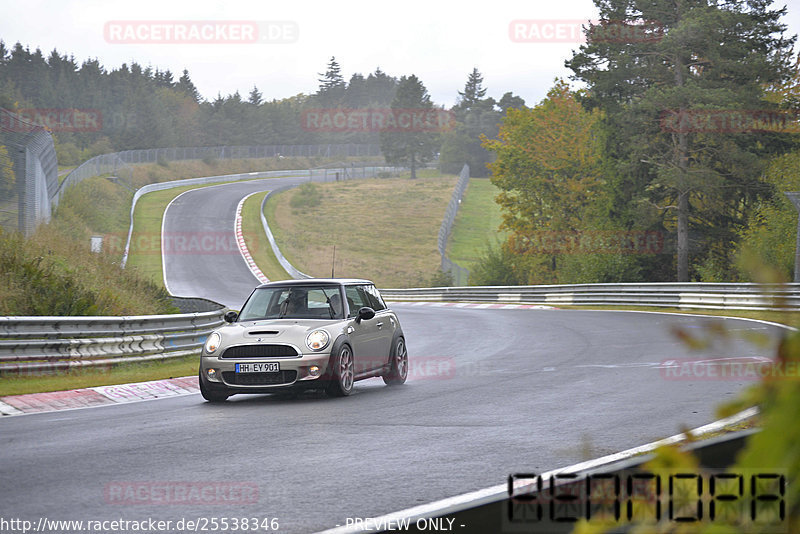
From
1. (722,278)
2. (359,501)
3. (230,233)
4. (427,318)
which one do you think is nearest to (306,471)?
(359,501)

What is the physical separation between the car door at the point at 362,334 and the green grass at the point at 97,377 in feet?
11.8

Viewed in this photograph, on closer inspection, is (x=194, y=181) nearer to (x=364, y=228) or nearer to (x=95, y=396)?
(x=364, y=228)

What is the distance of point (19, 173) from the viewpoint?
18984 millimetres

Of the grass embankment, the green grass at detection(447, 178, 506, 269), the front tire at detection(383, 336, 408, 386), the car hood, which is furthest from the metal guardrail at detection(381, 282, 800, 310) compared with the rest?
the green grass at detection(447, 178, 506, 269)

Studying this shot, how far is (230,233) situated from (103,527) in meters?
65.9

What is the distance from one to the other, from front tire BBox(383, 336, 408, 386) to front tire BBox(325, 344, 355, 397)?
140 centimetres

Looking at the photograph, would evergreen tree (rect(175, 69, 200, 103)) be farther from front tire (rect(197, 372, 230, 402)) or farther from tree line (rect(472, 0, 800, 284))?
front tire (rect(197, 372, 230, 402))

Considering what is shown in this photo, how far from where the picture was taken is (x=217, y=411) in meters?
11.2

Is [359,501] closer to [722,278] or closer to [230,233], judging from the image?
[722,278]

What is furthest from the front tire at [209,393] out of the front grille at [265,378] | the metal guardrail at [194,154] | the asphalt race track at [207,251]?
the metal guardrail at [194,154]

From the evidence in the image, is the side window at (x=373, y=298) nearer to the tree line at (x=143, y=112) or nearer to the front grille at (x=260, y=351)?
the front grille at (x=260, y=351)

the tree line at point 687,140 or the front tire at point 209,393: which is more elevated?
the tree line at point 687,140

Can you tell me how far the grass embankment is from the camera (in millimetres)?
67750

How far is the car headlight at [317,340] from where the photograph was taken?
1192 centimetres
